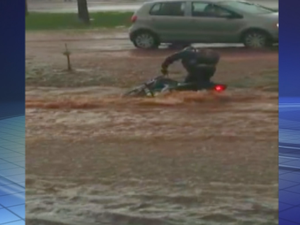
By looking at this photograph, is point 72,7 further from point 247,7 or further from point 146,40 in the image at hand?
point 247,7

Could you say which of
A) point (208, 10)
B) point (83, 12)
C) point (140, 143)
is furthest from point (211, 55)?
point (83, 12)

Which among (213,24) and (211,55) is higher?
(213,24)

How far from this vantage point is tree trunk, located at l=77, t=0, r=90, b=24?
3.35 meters

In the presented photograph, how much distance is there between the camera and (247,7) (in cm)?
319

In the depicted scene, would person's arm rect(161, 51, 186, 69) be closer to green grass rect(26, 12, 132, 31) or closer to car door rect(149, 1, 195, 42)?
car door rect(149, 1, 195, 42)

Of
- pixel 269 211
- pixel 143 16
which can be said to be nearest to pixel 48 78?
pixel 143 16

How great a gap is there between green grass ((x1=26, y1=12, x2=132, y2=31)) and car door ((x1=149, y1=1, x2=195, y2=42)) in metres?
0.21

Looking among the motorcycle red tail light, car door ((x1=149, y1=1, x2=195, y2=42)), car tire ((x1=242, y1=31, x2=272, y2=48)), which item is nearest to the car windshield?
car tire ((x1=242, y1=31, x2=272, y2=48))

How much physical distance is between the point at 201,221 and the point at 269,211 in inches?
19.6

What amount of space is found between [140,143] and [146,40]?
2.63 ft

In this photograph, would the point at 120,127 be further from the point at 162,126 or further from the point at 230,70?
the point at 230,70

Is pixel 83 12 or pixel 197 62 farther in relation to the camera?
pixel 83 12

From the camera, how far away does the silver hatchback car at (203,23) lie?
3.18 meters

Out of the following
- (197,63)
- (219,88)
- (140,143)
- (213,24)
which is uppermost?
(213,24)
